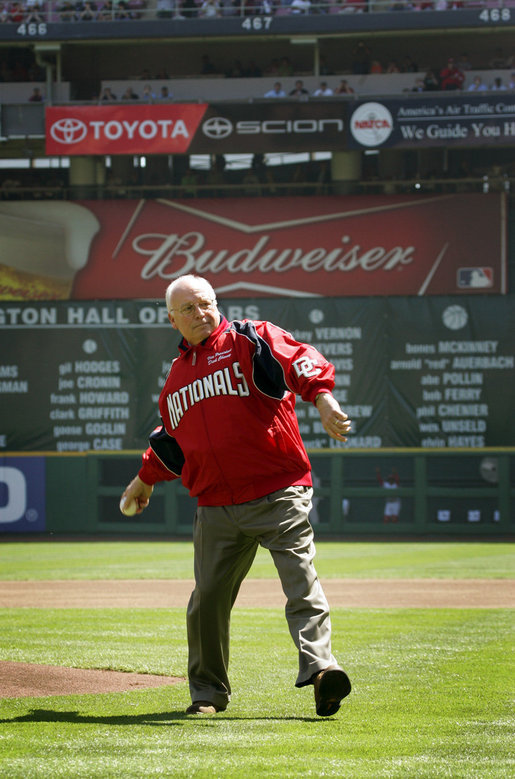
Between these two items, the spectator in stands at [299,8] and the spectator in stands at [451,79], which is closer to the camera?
the spectator in stands at [451,79]

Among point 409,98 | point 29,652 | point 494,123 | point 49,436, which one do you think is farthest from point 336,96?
point 29,652

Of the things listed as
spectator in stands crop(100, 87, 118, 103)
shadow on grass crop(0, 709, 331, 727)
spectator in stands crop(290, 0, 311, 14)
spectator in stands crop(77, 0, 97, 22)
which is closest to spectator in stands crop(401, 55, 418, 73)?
spectator in stands crop(290, 0, 311, 14)

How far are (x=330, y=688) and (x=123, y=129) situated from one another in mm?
21456

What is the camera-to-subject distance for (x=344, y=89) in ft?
83.5

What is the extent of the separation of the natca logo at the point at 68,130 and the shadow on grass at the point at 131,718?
829 inches

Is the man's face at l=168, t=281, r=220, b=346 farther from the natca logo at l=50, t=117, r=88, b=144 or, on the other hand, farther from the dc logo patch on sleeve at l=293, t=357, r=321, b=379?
the natca logo at l=50, t=117, r=88, b=144

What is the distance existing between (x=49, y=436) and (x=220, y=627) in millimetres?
18535

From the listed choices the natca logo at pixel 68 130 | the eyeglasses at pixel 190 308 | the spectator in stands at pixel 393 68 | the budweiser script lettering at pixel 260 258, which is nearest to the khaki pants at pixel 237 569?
the eyeglasses at pixel 190 308

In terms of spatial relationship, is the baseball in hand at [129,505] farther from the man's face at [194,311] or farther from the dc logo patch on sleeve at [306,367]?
the dc logo patch on sleeve at [306,367]

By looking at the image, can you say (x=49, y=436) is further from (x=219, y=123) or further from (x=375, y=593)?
(x=375, y=593)

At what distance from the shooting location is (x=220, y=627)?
455 cm

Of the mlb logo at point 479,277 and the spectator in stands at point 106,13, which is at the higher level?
the spectator in stands at point 106,13

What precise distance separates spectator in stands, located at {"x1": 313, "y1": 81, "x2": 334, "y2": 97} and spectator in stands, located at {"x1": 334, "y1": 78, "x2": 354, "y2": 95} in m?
0.17

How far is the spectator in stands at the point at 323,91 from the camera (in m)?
25.2
